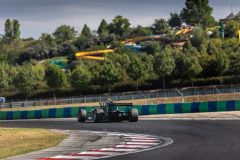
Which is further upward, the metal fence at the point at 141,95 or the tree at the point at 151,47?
the tree at the point at 151,47

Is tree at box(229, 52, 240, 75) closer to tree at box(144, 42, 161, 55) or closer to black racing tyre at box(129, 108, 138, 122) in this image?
tree at box(144, 42, 161, 55)

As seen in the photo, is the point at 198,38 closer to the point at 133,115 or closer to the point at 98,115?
the point at 98,115

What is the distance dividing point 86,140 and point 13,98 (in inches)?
3022

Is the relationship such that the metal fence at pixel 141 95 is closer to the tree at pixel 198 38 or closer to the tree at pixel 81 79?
the tree at pixel 81 79

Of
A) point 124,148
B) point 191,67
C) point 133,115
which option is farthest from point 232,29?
point 124,148

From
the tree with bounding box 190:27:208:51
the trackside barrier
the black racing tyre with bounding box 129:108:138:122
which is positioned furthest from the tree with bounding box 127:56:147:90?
the black racing tyre with bounding box 129:108:138:122

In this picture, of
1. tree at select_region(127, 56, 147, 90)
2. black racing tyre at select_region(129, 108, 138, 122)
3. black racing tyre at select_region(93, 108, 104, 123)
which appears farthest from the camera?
tree at select_region(127, 56, 147, 90)

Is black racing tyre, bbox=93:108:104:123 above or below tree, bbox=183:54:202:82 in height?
below

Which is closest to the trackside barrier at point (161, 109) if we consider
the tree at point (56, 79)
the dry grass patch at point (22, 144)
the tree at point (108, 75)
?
the dry grass patch at point (22, 144)

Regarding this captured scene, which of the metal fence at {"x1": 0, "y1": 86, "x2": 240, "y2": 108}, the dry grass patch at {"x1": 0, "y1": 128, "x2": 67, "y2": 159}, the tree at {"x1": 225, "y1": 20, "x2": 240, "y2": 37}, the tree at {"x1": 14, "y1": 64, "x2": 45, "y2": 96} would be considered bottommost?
the dry grass patch at {"x1": 0, "y1": 128, "x2": 67, "y2": 159}

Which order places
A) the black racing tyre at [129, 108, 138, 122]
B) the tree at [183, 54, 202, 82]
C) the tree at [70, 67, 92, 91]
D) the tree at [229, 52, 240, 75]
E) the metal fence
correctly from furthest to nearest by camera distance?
the tree at [70, 67, 92, 91] < the tree at [229, 52, 240, 75] < the tree at [183, 54, 202, 82] < the metal fence < the black racing tyre at [129, 108, 138, 122]

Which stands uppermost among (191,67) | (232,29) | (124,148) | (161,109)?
(232,29)

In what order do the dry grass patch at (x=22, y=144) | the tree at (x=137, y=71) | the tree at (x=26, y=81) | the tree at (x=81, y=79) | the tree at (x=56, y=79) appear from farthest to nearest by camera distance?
the tree at (x=56, y=79), the tree at (x=26, y=81), the tree at (x=137, y=71), the tree at (x=81, y=79), the dry grass patch at (x=22, y=144)

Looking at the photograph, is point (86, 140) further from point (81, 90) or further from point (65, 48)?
point (65, 48)
